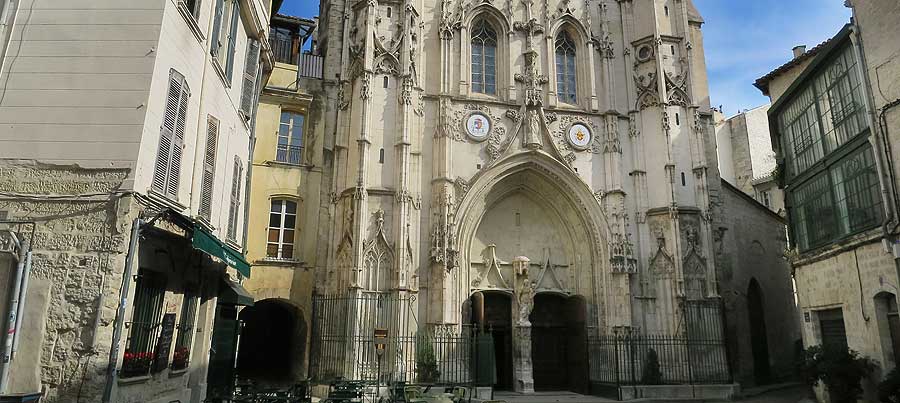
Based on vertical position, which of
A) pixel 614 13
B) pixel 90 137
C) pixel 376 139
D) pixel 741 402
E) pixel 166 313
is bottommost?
pixel 741 402

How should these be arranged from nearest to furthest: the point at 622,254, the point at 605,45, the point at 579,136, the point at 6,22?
the point at 6,22 → the point at 622,254 → the point at 579,136 → the point at 605,45

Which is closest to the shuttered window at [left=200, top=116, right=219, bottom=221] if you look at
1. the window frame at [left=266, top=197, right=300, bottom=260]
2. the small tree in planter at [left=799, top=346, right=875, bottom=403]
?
the window frame at [left=266, top=197, right=300, bottom=260]

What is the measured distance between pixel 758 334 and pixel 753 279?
2.20 metres

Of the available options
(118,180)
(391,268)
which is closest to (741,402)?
(391,268)

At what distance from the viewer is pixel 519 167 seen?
20750 mm

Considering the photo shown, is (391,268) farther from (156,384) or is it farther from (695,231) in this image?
(695,231)

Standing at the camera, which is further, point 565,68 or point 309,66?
point 565,68

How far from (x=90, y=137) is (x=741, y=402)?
1869cm

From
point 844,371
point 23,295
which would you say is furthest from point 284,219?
point 844,371

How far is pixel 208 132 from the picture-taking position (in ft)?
38.2

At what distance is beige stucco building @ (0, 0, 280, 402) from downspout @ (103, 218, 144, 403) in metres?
0.02

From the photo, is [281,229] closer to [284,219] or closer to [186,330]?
[284,219]

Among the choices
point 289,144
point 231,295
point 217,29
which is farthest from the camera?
point 289,144

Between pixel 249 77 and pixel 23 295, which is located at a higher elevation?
pixel 249 77
